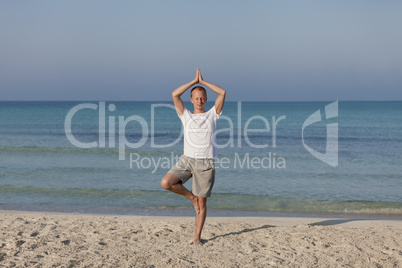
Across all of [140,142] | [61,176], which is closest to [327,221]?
[61,176]

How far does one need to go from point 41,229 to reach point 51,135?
61.0 ft

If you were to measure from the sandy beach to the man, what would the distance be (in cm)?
78

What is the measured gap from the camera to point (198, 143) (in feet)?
17.0

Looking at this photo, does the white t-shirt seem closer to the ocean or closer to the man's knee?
the man's knee

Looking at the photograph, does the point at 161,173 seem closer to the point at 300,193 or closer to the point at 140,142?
the point at 300,193

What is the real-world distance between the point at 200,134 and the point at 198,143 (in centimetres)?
13

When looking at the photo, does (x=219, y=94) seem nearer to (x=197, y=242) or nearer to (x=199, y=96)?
(x=199, y=96)

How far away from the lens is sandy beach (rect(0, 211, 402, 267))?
15.5 feet

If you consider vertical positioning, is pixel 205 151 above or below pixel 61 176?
above

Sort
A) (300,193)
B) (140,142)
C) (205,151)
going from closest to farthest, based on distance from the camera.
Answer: (205,151), (300,193), (140,142)

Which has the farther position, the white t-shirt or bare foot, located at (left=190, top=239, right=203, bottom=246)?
bare foot, located at (left=190, top=239, right=203, bottom=246)

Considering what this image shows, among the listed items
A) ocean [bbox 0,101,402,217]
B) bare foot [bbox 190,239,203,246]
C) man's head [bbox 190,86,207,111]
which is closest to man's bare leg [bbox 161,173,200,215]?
bare foot [bbox 190,239,203,246]

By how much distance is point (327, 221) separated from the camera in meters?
7.53

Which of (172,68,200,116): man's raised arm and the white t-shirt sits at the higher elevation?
(172,68,200,116): man's raised arm
